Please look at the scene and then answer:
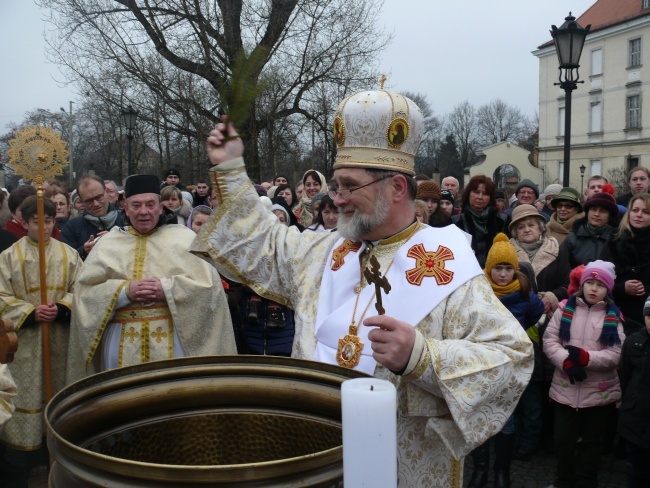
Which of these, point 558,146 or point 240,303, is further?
point 558,146

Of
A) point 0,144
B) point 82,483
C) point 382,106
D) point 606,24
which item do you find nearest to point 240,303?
point 382,106

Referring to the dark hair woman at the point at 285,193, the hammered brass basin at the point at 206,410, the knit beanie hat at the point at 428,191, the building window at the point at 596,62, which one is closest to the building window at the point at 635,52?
the building window at the point at 596,62

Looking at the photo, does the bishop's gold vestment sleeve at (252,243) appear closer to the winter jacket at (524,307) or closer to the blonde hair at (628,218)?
the winter jacket at (524,307)

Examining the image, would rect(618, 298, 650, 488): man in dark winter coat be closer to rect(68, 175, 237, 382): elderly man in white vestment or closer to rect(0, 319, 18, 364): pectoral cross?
rect(68, 175, 237, 382): elderly man in white vestment

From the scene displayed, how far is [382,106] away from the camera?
233 centimetres

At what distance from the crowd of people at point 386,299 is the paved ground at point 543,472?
0.14m

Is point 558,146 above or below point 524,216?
above

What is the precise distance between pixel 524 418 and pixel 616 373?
3.03ft

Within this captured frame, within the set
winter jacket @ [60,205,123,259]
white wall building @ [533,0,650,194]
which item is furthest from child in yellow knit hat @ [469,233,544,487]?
white wall building @ [533,0,650,194]

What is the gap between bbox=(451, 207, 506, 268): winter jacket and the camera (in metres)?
6.03

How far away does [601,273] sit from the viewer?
4660mm

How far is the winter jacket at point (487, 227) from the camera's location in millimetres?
6027

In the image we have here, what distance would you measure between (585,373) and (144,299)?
10.1 feet

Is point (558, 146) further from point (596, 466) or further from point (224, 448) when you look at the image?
point (224, 448)
